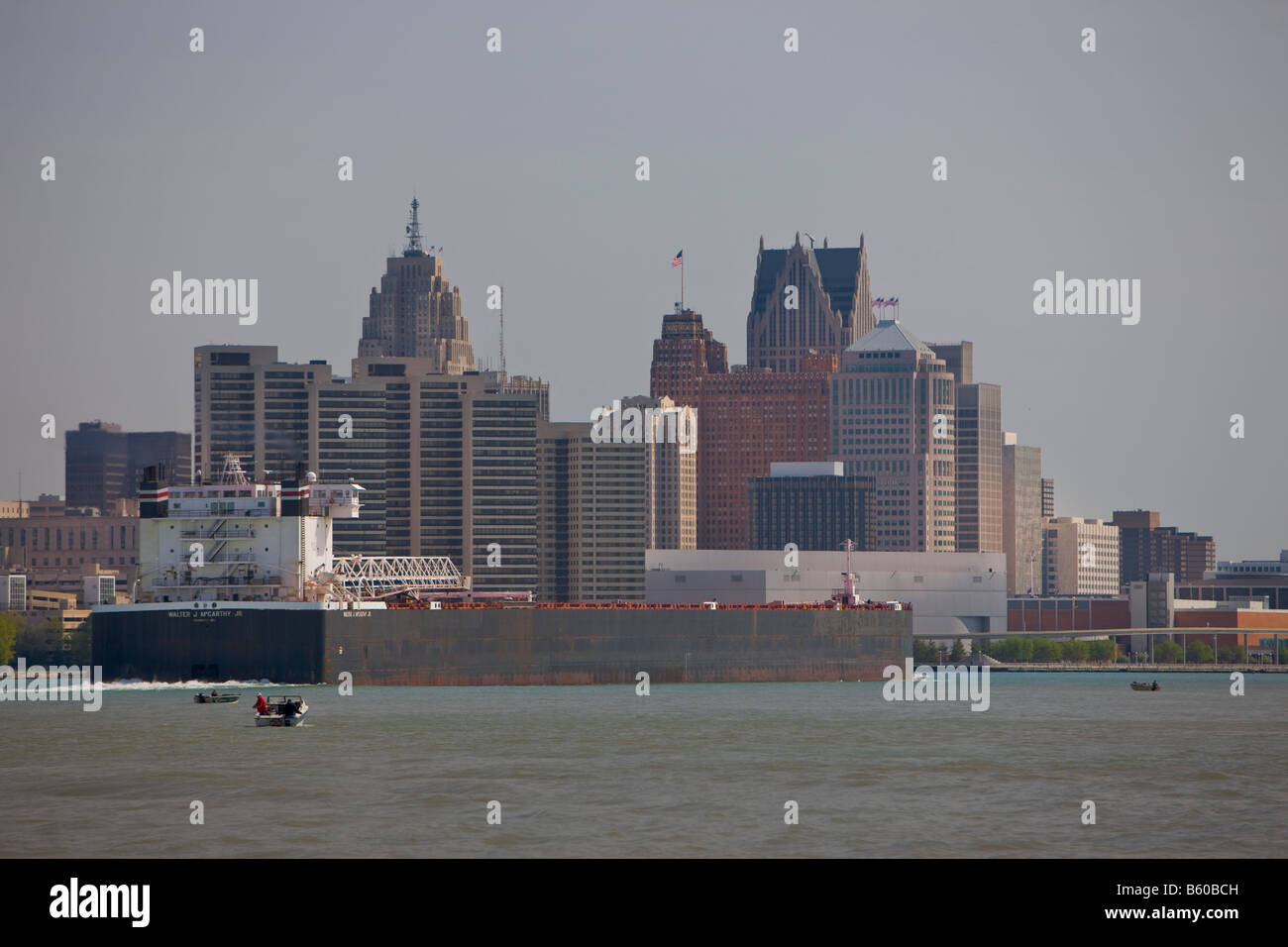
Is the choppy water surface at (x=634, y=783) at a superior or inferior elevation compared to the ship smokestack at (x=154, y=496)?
inferior

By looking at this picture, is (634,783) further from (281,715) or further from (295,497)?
(295,497)

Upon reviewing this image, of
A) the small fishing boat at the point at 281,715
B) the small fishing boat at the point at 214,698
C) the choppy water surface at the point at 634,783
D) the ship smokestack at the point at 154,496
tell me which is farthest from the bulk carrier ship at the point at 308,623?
the small fishing boat at the point at 281,715

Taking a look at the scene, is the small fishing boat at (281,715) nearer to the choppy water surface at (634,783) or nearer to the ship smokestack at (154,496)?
the choppy water surface at (634,783)

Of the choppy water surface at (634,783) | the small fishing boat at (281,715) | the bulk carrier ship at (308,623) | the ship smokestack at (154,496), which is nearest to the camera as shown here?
the choppy water surface at (634,783)

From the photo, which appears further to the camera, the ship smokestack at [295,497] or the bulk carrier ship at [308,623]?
the ship smokestack at [295,497]

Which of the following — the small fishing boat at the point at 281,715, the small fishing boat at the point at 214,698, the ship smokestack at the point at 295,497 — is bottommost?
the small fishing boat at the point at 214,698

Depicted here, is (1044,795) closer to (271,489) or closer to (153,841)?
(153,841)
